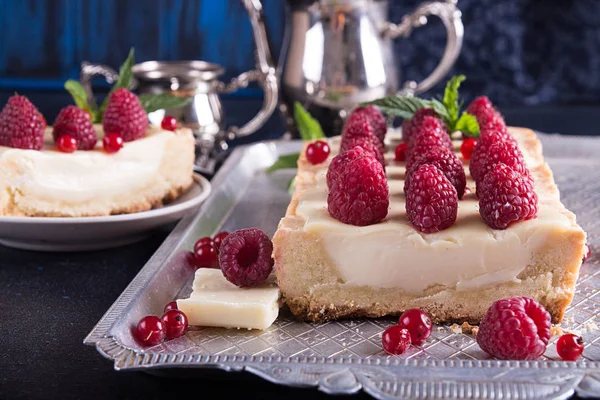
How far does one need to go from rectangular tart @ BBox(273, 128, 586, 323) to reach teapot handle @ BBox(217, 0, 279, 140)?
1.71 m

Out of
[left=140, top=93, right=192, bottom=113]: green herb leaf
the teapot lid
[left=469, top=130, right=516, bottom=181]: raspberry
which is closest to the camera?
[left=469, top=130, right=516, bottom=181]: raspberry

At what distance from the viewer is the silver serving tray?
1.53 meters

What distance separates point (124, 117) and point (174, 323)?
94 cm

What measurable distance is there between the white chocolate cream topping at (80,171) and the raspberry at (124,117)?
0.12 ft

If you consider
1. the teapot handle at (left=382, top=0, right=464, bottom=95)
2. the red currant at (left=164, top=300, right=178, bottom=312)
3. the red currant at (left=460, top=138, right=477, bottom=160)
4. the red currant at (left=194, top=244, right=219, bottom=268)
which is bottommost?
the red currant at (left=194, top=244, right=219, bottom=268)

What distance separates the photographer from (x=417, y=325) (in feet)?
5.90

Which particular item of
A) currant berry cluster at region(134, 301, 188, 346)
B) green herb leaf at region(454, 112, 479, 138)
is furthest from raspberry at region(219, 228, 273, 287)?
green herb leaf at region(454, 112, 479, 138)

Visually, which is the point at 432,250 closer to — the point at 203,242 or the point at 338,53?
the point at 203,242

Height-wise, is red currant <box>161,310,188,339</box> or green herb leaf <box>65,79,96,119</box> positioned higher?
green herb leaf <box>65,79,96,119</box>

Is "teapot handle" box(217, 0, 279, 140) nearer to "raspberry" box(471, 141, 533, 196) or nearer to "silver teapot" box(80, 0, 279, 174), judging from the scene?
"silver teapot" box(80, 0, 279, 174)

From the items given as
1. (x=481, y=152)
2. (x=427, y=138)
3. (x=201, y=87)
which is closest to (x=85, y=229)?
(x=427, y=138)

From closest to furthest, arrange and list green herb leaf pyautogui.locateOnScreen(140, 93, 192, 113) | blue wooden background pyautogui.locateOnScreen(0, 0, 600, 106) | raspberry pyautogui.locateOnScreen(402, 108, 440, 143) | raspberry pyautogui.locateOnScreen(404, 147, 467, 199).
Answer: raspberry pyautogui.locateOnScreen(404, 147, 467, 199)
raspberry pyautogui.locateOnScreen(402, 108, 440, 143)
green herb leaf pyautogui.locateOnScreen(140, 93, 192, 113)
blue wooden background pyautogui.locateOnScreen(0, 0, 600, 106)

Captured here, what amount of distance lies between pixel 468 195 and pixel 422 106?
64 cm

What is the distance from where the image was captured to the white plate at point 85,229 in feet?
7.48
